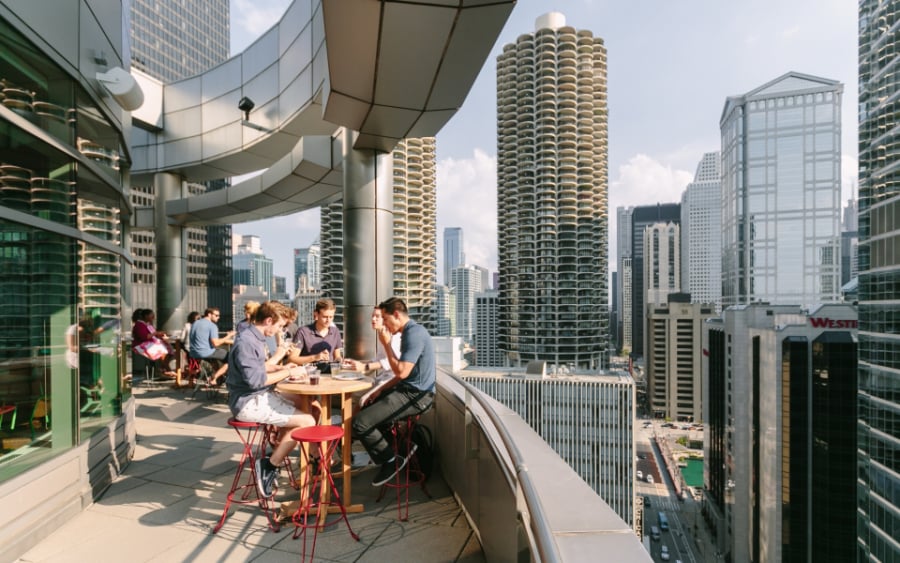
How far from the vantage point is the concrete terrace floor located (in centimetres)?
286

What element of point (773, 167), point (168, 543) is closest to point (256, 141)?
point (168, 543)

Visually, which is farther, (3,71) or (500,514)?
(3,71)

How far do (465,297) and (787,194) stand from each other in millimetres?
123068

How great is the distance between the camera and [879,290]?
64.6ft

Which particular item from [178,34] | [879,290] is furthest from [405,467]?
[178,34]

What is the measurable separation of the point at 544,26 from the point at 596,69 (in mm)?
10919

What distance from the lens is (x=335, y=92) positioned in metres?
4.01

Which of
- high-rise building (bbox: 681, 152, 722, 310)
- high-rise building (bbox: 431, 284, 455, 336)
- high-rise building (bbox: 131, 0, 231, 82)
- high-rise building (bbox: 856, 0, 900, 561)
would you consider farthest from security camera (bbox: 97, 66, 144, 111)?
high-rise building (bbox: 681, 152, 722, 310)

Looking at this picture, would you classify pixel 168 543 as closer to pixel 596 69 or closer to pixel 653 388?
pixel 596 69

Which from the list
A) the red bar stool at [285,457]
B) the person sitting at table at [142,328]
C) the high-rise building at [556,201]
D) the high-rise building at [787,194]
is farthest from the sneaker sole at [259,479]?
the high-rise building at [787,194]

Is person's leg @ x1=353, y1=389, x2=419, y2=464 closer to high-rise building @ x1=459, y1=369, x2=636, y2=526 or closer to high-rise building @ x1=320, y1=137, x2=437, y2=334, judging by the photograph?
high-rise building @ x1=320, y1=137, x2=437, y2=334

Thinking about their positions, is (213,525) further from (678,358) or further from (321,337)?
(678,358)

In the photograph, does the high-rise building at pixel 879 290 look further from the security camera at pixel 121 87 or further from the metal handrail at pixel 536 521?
the security camera at pixel 121 87

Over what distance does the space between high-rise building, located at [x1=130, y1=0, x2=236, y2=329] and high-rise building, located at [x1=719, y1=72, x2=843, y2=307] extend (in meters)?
86.0
